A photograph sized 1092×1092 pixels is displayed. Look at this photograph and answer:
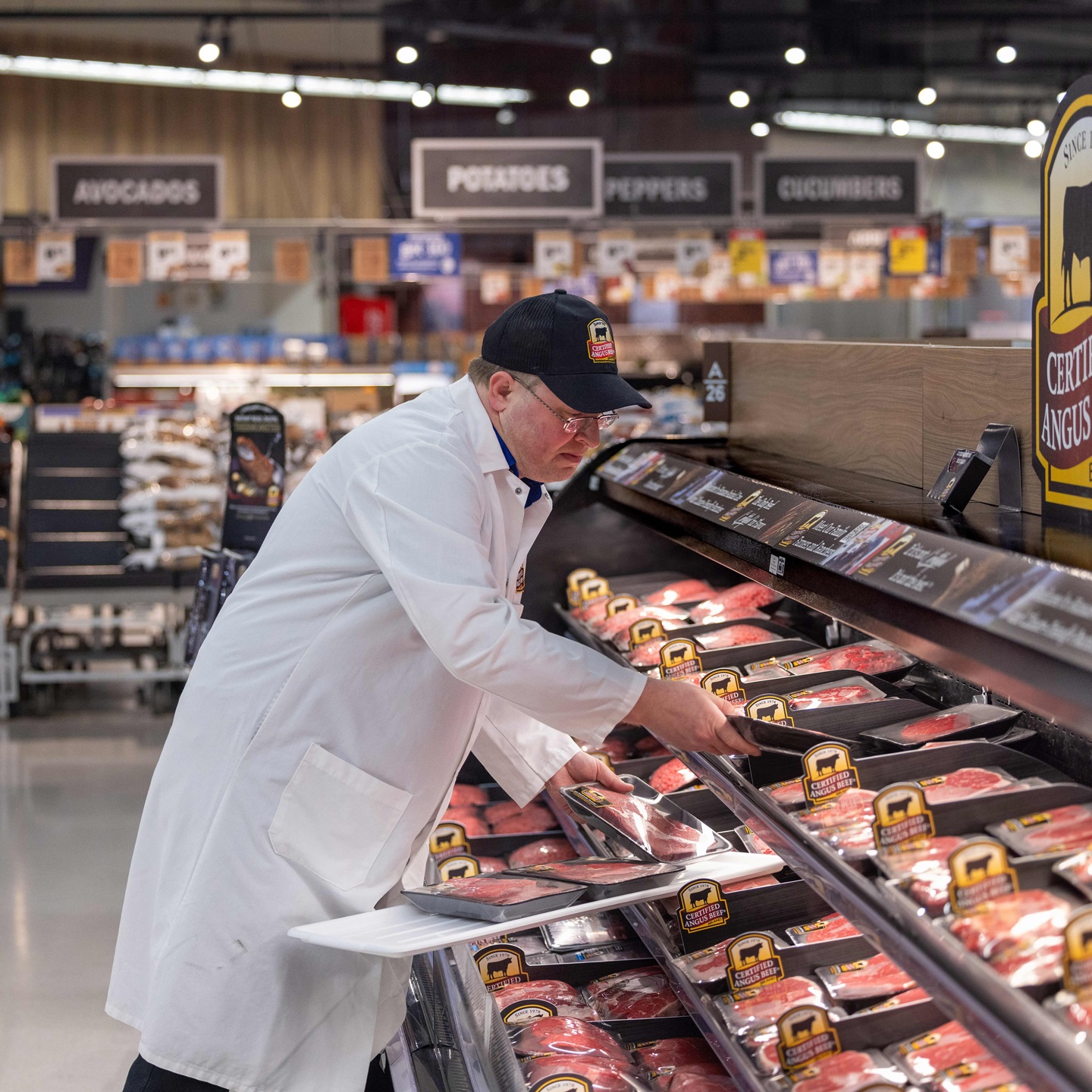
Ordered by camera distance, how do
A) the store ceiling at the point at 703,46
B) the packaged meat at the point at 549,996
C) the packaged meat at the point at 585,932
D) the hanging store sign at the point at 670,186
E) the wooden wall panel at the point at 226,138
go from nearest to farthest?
the packaged meat at the point at 549,996 < the packaged meat at the point at 585,932 < the hanging store sign at the point at 670,186 < the wooden wall panel at the point at 226,138 < the store ceiling at the point at 703,46

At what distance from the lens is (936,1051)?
1955 millimetres

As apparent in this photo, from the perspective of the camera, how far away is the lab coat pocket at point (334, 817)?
1.98 metres

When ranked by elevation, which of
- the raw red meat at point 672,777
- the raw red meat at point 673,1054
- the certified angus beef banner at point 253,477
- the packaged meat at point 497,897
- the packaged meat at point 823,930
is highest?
the certified angus beef banner at point 253,477

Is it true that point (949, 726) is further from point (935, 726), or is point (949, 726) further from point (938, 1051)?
point (938, 1051)

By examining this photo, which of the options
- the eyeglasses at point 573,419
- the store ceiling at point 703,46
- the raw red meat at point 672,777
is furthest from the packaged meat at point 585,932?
the store ceiling at point 703,46

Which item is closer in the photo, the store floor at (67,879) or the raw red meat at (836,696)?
the raw red meat at (836,696)

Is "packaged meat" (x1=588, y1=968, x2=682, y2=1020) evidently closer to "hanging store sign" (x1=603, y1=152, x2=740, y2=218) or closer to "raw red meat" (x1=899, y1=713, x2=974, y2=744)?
"raw red meat" (x1=899, y1=713, x2=974, y2=744)

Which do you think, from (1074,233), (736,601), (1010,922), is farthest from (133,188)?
(1010,922)

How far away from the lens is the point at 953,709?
217cm

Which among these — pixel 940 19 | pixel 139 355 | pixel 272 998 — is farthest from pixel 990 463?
pixel 940 19

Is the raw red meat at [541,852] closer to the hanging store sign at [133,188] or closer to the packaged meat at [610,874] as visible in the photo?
the packaged meat at [610,874]

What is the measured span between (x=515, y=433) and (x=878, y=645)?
3.23 feet

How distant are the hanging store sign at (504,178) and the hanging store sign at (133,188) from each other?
5.06 feet

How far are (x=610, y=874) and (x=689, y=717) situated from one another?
29cm
